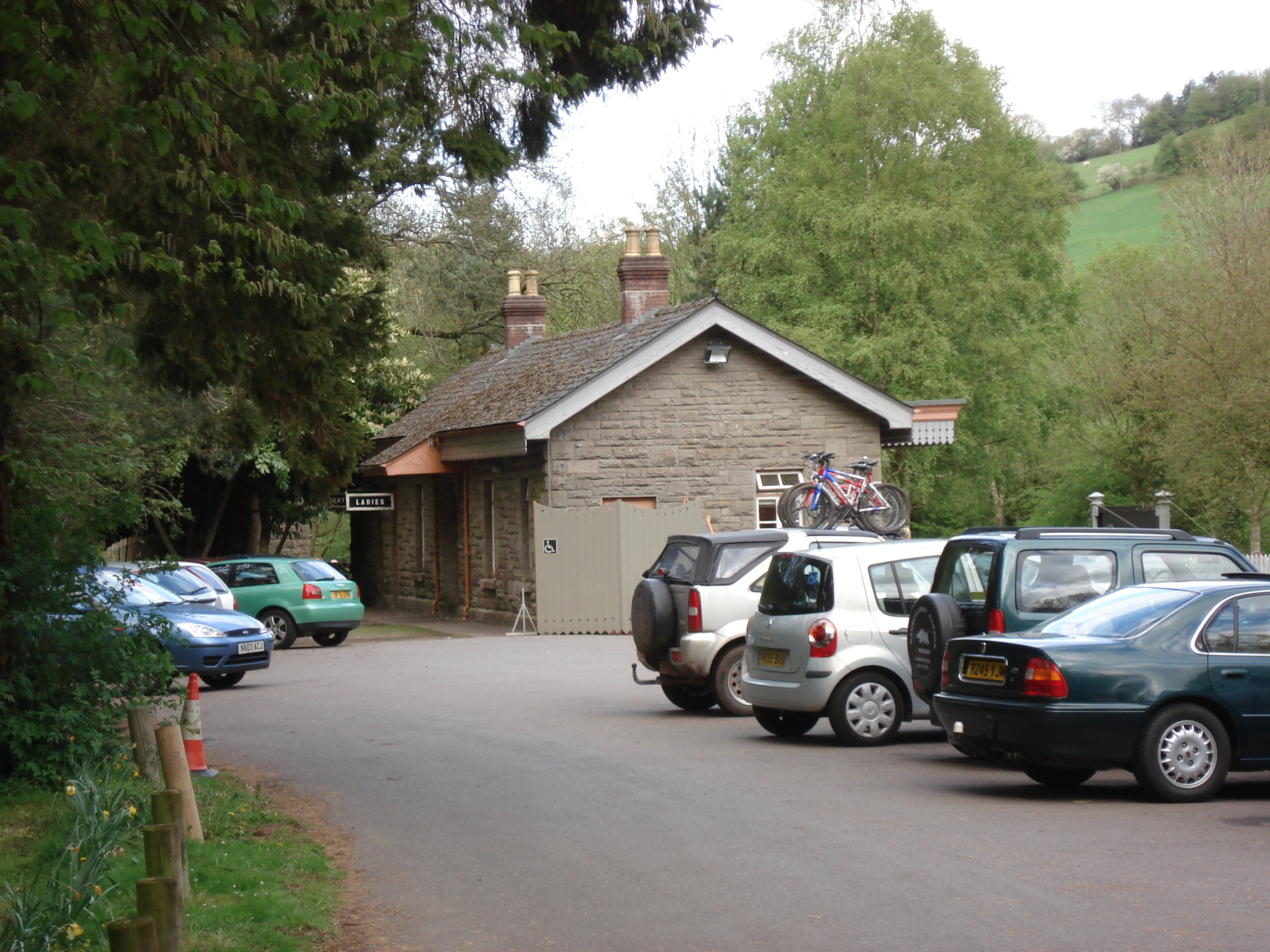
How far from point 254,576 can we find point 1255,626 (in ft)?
63.5

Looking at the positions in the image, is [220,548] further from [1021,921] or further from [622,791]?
[1021,921]

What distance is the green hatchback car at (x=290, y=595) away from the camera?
25.5m

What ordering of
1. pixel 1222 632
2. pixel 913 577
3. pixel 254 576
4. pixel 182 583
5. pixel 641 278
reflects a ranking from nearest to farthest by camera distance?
pixel 1222 632 < pixel 913 577 < pixel 182 583 < pixel 254 576 < pixel 641 278

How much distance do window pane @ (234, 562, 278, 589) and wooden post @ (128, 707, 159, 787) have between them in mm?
16534

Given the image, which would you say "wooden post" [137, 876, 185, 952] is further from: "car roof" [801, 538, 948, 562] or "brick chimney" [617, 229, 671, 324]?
"brick chimney" [617, 229, 671, 324]

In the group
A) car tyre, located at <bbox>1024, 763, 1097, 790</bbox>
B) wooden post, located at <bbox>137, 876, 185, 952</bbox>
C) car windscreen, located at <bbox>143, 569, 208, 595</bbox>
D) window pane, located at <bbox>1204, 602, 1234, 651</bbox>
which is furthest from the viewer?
car windscreen, located at <bbox>143, 569, 208, 595</bbox>

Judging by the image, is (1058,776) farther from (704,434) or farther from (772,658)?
(704,434)

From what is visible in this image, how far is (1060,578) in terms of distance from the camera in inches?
438

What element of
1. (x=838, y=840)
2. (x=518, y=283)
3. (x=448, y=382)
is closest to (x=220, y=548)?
→ (x=448, y=382)

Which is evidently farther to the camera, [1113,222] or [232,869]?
[1113,222]

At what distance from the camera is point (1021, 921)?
21.2 ft

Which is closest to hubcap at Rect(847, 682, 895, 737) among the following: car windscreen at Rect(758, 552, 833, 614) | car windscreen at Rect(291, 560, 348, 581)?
car windscreen at Rect(758, 552, 833, 614)

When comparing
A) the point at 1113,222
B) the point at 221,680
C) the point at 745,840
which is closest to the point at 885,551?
the point at 745,840

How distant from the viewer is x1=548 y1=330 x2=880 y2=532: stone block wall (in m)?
27.5
